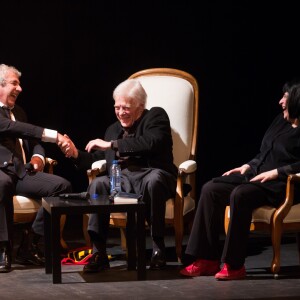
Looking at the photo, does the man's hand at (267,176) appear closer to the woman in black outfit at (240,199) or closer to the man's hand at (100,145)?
the woman in black outfit at (240,199)

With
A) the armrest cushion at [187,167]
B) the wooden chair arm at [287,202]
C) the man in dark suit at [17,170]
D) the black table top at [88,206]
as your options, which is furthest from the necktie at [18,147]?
the wooden chair arm at [287,202]

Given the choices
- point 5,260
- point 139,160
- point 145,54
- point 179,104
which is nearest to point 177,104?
point 179,104

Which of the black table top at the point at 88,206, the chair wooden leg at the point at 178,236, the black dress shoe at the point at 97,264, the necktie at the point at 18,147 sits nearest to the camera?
the black table top at the point at 88,206

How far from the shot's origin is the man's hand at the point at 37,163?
558cm

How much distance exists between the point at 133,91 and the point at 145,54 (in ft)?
5.08

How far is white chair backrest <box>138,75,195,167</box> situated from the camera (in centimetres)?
580

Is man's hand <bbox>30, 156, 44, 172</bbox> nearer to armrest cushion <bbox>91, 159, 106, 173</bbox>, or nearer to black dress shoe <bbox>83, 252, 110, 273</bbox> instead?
armrest cushion <bbox>91, 159, 106, 173</bbox>

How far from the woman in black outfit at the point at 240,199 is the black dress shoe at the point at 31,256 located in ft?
3.24

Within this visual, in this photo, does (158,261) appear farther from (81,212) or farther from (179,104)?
(179,104)

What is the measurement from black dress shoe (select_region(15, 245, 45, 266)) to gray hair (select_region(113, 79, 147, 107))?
44.2 inches

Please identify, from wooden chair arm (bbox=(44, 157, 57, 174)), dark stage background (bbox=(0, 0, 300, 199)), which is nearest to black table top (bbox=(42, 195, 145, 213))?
wooden chair arm (bbox=(44, 157, 57, 174))

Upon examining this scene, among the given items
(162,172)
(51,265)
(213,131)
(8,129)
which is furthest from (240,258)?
(213,131)

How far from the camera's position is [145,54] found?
22.8 ft

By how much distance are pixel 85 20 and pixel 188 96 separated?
1.42m
